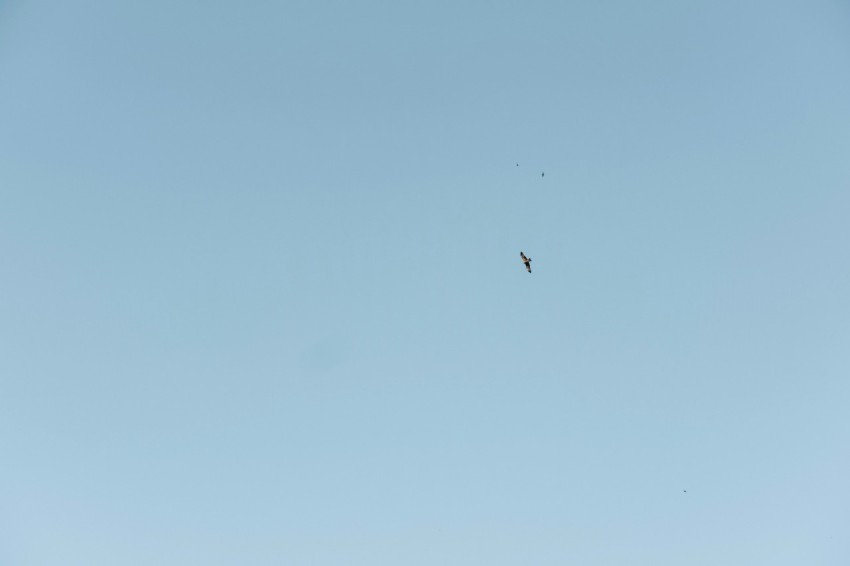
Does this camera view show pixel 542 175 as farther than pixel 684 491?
No

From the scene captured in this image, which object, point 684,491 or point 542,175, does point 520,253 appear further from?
point 684,491

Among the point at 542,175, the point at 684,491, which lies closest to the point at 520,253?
the point at 542,175

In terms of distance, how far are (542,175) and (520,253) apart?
7939 mm

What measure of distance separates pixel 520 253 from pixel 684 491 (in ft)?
100

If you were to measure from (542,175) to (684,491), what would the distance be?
1430 inches

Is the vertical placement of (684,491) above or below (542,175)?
below

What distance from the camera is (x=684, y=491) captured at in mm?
53750

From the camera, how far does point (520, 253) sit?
169ft

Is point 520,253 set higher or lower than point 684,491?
higher

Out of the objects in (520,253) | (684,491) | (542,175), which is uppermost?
(542,175)

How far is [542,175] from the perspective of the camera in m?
50.1
